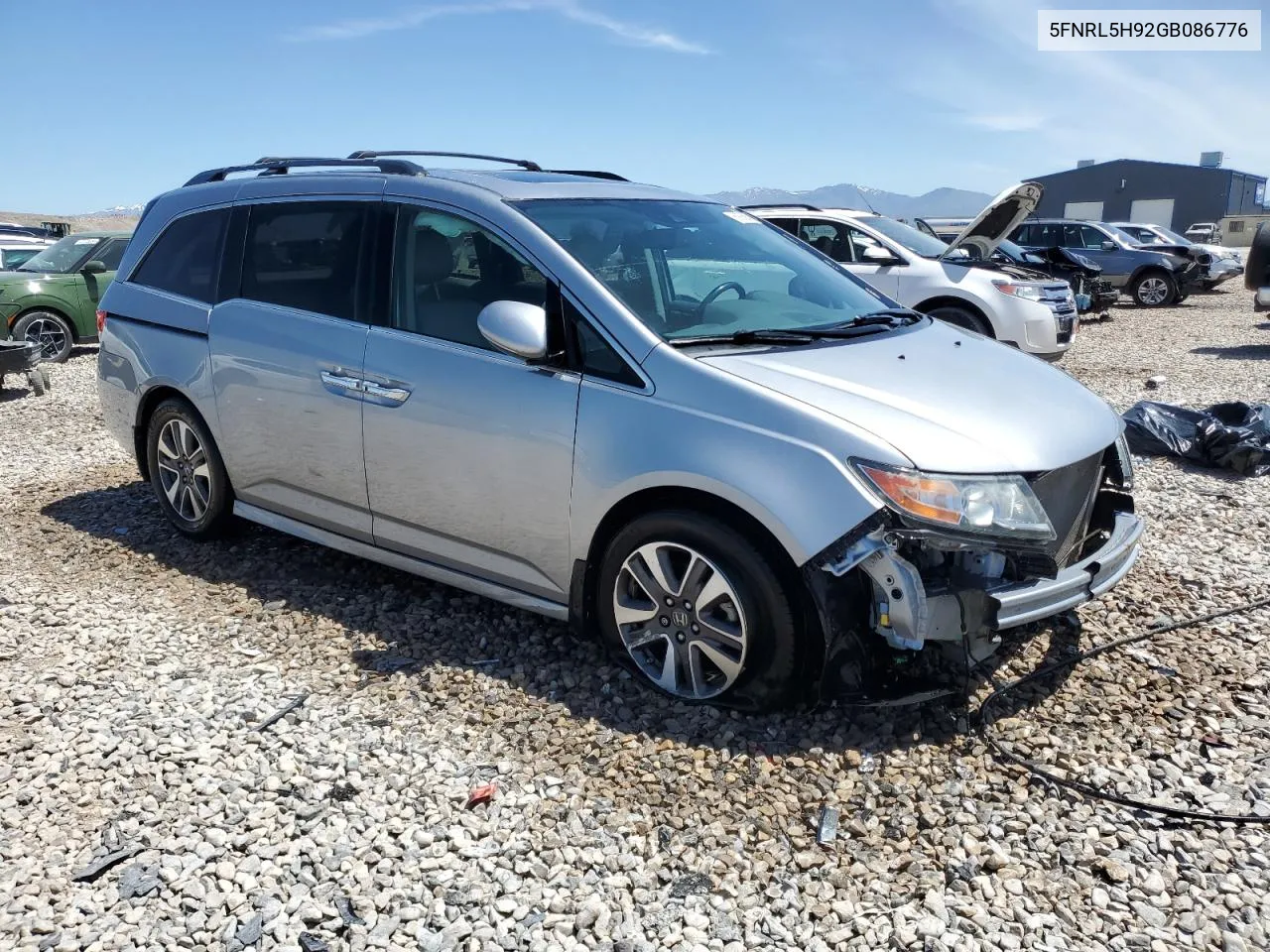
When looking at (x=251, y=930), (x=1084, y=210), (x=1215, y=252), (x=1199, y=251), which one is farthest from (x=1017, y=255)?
(x=1084, y=210)

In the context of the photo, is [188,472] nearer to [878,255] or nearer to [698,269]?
[698,269]

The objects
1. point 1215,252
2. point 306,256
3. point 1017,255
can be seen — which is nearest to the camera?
point 306,256

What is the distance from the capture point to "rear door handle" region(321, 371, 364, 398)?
4.18m

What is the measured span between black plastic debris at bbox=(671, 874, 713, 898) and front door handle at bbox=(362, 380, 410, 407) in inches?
86.9

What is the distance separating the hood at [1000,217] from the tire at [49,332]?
11085 millimetres

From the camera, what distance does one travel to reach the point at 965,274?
10836 mm

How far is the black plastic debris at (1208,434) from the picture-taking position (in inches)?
261

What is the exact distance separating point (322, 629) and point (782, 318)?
2.42 metres

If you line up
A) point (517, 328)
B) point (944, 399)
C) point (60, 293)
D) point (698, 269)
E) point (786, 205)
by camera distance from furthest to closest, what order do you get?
1. point (60, 293)
2. point (786, 205)
3. point (698, 269)
4. point (517, 328)
5. point (944, 399)

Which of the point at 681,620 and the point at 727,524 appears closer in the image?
the point at 727,524

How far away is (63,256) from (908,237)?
435 inches

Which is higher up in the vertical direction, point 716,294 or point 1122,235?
point 1122,235

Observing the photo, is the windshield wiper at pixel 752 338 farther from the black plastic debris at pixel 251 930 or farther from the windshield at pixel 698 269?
the black plastic debris at pixel 251 930

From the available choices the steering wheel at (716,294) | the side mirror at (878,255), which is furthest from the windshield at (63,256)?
the steering wheel at (716,294)
